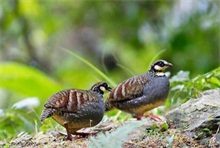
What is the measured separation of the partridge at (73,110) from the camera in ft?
12.4

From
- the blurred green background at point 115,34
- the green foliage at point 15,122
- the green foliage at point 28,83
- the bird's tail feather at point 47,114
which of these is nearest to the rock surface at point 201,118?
the bird's tail feather at point 47,114

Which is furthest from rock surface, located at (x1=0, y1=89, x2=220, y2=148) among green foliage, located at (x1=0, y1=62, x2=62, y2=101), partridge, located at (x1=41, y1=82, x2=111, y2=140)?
green foliage, located at (x1=0, y1=62, x2=62, y2=101)

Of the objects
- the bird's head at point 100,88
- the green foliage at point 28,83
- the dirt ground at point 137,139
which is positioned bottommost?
the dirt ground at point 137,139

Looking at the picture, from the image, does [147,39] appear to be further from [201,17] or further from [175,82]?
[175,82]

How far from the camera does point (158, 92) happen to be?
4211 mm

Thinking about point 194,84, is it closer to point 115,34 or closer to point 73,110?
point 73,110

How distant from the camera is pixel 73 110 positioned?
3.79 meters

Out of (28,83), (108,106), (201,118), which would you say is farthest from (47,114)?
(28,83)

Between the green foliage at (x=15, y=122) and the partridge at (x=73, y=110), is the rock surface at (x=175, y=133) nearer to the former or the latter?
the partridge at (x=73, y=110)

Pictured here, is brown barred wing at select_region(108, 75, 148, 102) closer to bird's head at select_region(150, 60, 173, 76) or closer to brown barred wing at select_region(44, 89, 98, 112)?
bird's head at select_region(150, 60, 173, 76)

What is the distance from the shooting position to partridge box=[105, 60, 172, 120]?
165 inches

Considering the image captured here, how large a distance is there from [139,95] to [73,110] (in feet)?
1.96

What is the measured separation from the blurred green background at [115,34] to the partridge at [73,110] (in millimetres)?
3958

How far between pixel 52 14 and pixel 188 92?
6.46 meters
